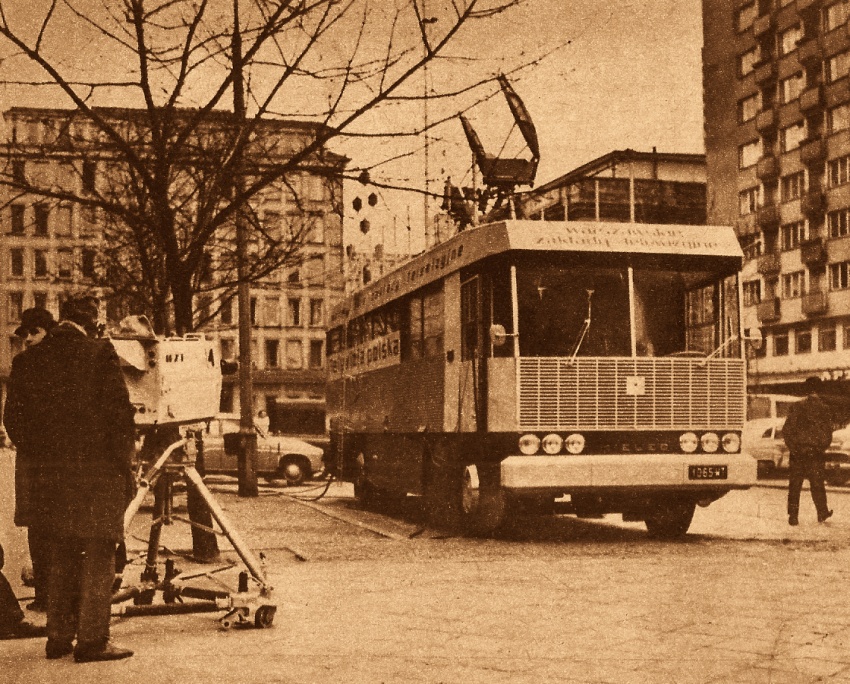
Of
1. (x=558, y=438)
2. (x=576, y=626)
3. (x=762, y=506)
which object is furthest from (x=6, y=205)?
(x=762, y=506)

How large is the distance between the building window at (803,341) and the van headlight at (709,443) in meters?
44.6

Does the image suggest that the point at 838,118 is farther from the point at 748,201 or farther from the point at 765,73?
the point at 748,201

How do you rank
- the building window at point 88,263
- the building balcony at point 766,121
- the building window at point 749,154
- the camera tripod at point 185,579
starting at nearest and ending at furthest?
the camera tripod at point 185,579 < the building window at point 88,263 < the building balcony at point 766,121 < the building window at point 749,154

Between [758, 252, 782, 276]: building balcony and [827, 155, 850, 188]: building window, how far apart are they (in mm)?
5623

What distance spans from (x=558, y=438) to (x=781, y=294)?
50.8 meters

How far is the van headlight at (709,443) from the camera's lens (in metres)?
14.1

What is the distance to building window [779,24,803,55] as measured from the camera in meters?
58.4

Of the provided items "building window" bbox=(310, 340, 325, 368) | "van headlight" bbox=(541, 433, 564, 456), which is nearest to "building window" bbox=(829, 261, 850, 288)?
"building window" bbox=(310, 340, 325, 368)

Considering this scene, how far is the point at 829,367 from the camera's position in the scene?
175 feet

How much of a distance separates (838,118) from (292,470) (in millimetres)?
34011

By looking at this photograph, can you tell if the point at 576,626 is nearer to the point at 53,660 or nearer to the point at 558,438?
the point at 53,660

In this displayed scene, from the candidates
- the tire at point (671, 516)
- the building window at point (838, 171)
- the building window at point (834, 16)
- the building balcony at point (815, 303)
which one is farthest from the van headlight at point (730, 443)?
the building window at point (838, 171)

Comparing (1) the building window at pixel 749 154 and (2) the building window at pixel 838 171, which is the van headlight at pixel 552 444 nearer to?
(2) the building window at pixel 838 171

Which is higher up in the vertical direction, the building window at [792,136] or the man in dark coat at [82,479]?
the building window at [792,136]
